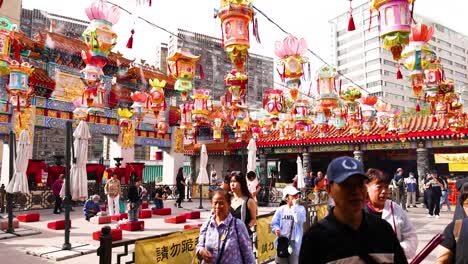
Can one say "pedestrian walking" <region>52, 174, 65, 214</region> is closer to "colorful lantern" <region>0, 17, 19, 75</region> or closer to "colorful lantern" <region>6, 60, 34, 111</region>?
"colorful lantern" <region>6, 60, 34, 111</region>

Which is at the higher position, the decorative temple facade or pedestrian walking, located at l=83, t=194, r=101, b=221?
the decorative temple facade

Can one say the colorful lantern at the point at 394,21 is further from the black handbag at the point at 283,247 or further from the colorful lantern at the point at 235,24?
the black handbag at the point at 283,247

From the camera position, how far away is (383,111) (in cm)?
1677

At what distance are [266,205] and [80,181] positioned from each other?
1080cm

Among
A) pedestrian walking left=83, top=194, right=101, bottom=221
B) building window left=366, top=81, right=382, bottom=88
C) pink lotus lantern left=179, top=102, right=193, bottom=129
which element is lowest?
pedestrian walking left=83, top=194, right=101, bottom=221

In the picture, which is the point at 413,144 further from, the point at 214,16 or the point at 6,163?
the point at 6,163

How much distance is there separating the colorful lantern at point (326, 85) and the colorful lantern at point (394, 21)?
19.4 feet

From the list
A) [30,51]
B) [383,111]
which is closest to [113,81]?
[30,51]

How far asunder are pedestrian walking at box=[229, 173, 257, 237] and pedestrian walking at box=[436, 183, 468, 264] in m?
2.50

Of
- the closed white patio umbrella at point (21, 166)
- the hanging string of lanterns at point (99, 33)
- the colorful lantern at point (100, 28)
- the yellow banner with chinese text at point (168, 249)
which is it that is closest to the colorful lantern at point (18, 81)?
the closed white patio umbrella at point (21, 166)

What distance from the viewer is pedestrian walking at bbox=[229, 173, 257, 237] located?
4570 mm

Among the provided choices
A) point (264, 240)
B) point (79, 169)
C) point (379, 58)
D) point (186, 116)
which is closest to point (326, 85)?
point (186, 116)

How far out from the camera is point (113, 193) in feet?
37.2

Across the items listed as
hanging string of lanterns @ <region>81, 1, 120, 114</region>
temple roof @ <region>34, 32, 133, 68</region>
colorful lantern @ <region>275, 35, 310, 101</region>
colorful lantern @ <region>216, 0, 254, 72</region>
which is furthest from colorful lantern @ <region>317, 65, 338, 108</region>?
temple roof @ <region>34, 32, 133, 68</region>
